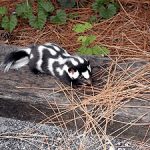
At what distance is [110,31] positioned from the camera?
15.4 feet

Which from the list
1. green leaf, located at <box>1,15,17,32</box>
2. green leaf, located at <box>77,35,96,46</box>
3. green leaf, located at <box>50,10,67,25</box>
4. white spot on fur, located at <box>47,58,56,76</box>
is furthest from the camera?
green leaf, located at <box>50,10,67,25</box>

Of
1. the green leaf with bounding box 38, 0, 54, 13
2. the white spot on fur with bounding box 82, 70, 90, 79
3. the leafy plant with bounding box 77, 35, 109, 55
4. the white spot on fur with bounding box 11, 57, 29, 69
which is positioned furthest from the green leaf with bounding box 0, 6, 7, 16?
the white spot on fur with bounding box 82, 70, 90, 79

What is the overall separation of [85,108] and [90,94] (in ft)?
0.53

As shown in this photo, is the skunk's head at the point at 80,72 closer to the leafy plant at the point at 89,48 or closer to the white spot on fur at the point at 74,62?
the white spot on fur at the point at 74,62

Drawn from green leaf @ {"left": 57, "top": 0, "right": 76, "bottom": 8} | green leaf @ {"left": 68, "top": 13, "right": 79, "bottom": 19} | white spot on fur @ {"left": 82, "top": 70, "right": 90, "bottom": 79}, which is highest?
green leaf @ {"left": 57, "top": 0, "right": 76, "bottom": 8}

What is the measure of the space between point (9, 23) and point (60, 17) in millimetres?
536

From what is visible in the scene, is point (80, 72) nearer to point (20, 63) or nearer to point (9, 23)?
point (20, 63)

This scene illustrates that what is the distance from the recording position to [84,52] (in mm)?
4230

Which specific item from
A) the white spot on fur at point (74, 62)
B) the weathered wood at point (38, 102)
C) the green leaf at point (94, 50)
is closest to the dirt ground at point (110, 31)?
the green leaf at point (94, 50)

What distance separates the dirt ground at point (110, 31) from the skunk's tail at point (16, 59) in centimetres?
82

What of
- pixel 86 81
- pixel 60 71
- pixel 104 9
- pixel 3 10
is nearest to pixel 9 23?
pixel 3 10

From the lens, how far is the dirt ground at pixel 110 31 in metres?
4.46

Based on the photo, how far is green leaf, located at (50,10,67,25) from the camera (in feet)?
15.6

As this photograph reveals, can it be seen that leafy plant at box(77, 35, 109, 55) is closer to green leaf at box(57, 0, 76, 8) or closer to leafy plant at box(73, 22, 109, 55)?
leafy plant at box(73, 22, 109, 55)
